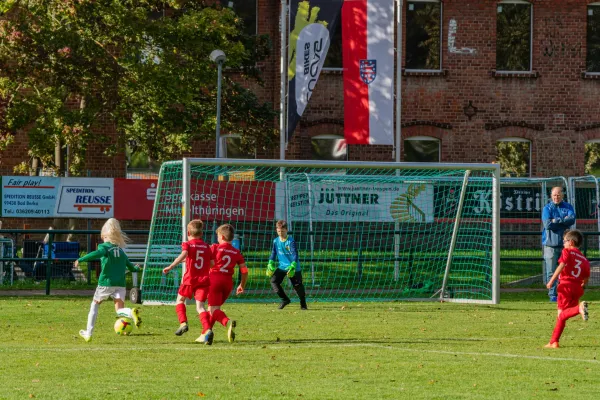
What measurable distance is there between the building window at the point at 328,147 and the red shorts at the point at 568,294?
20133 mm

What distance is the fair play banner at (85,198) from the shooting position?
82.5ft

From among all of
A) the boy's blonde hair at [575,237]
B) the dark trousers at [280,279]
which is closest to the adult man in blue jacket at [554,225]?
the dark trousers at [280,279]

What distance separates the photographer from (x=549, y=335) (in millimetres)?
14234

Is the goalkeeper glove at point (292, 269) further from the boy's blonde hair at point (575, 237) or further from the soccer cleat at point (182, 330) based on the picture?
the boy's blonde hair at point (575, 237)

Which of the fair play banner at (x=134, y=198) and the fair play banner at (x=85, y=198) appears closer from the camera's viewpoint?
the fair play banner at (x=85, y=198)

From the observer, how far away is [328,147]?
33.1 metres

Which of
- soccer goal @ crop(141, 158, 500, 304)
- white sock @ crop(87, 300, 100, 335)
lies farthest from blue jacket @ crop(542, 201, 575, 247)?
white sock @ crop(87, 300, 100, 335)

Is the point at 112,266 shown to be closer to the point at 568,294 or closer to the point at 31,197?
the point at 568,294

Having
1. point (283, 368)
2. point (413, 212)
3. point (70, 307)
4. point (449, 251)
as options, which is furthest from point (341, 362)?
point (413, 212)

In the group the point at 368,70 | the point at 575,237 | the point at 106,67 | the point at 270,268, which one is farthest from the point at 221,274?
the point at 106,67

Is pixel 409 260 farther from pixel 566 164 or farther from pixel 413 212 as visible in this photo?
pixel 566 164

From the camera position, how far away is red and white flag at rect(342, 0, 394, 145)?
995 inches

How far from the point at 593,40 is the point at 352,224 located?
14.7 metres

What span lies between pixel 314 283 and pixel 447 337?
25.2 ft
